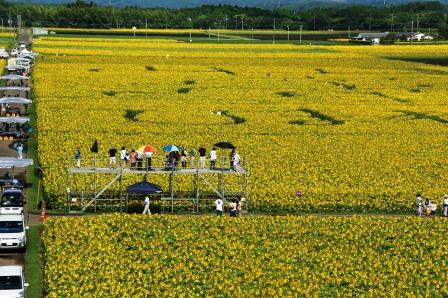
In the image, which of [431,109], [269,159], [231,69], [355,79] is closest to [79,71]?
[231,69]

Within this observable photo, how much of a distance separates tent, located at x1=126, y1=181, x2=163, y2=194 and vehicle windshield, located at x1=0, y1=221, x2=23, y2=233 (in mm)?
7229

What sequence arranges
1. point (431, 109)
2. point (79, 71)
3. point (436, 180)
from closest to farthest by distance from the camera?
1. point (436, 180)
2. point (431, 109)
3. point (79, 71)

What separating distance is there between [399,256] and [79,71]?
79.5 meters

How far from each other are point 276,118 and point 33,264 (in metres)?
41.0

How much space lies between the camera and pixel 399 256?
39.0m

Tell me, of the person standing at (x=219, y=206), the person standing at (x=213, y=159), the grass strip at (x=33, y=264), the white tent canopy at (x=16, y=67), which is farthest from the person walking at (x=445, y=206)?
the white tent canopy at (x=16, y=67)

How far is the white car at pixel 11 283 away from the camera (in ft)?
107

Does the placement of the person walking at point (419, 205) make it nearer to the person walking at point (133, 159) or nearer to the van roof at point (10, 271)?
the person walking at point (133, 159)

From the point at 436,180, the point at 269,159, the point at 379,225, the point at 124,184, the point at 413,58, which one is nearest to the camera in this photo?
the point at 379,225

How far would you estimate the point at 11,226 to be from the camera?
39.5 m

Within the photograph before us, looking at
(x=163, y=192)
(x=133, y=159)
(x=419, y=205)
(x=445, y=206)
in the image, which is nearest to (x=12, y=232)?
(x=163, y=192)

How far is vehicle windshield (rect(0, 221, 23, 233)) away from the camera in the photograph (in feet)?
129

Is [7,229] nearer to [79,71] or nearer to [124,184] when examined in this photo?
[124,184]

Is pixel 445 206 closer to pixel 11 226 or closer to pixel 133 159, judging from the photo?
pixel 133 159
